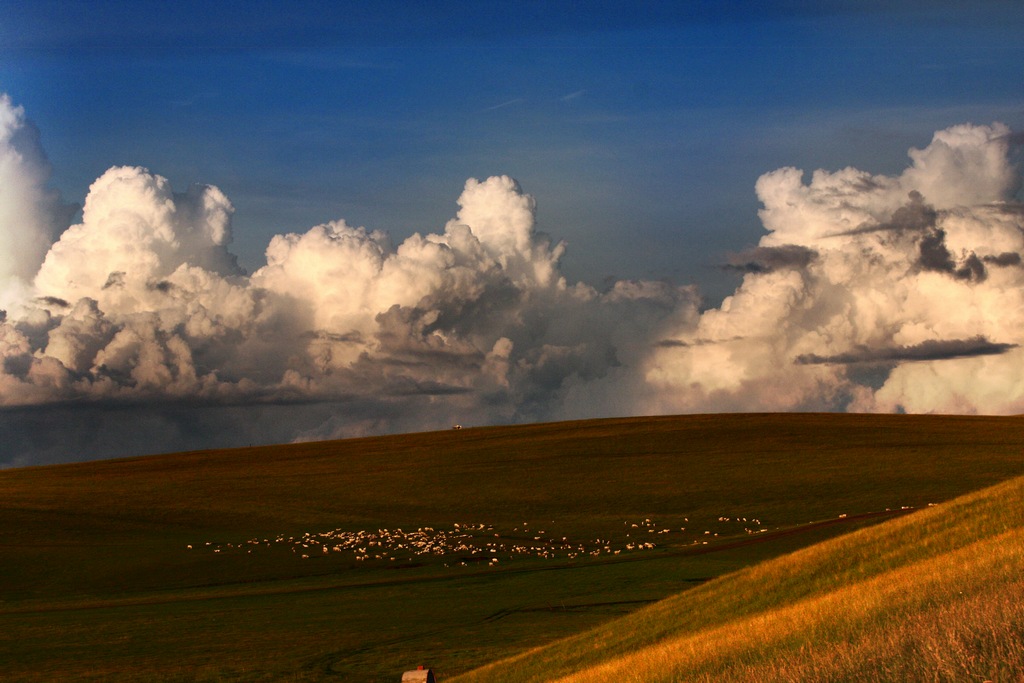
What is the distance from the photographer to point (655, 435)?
99.9 metres

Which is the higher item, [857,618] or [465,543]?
[857,618]

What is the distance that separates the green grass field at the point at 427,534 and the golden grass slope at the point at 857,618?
187cm

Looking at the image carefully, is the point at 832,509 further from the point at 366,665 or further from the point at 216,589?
the point at 366,665

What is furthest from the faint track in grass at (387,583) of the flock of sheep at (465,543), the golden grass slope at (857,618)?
the golden grass slope at (857,618)

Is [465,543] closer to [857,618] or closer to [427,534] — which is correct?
Result: [427,534]

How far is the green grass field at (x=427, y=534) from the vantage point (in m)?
32.9

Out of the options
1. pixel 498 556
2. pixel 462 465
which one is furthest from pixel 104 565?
pixel 462 465

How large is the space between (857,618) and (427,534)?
4929 centimetres

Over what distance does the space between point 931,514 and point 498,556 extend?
109ft

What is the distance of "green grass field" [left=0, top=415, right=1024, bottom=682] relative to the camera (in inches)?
1297

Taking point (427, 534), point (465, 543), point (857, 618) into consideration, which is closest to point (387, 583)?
point (465, 543)

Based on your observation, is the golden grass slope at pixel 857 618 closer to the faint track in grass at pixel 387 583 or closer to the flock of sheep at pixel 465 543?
the faint track in grass at pixel 387 583

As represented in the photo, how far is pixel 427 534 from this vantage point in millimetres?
59688

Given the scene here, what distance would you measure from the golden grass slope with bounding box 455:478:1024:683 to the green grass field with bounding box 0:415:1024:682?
1.87m
